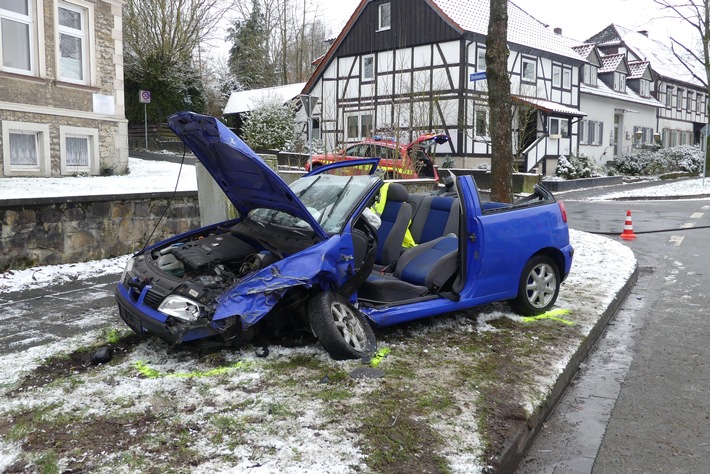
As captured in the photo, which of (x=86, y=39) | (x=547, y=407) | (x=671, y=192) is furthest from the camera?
(x=671, y=192)

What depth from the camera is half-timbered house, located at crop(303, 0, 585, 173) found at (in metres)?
28.5

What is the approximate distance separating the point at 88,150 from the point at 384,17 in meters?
20.2

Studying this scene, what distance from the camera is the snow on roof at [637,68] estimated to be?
4553cm

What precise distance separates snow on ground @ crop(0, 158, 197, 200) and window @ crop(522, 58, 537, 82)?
2134cm

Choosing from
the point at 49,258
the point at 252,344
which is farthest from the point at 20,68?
the point at 252,344

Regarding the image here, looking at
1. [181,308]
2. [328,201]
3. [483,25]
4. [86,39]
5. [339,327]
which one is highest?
[483,25]

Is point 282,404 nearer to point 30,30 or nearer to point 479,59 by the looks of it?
point 30,30

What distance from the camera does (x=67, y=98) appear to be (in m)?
14.2

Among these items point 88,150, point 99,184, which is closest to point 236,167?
point 99,184

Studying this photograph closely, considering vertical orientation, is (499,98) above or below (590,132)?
below

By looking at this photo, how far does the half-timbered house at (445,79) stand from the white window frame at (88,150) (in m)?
12.5

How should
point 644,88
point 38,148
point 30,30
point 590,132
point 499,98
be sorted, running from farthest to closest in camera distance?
point 644,88 < point 590,132 < point 38,148 < point 30,30 < point 499,98

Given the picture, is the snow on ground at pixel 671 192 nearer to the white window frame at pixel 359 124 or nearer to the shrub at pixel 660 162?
the shrub at pixel 660 162

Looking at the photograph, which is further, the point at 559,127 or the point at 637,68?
the point at 637,68
